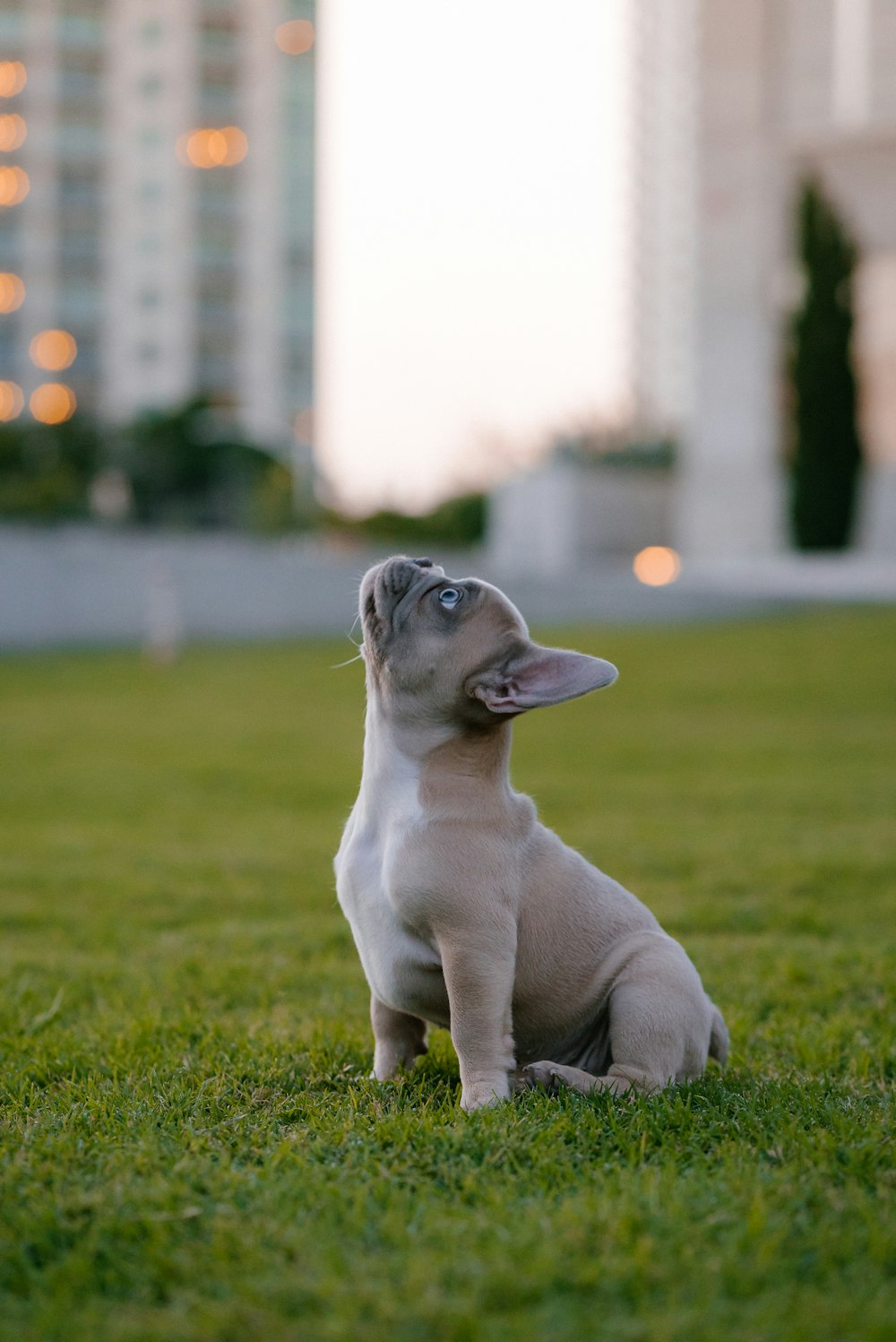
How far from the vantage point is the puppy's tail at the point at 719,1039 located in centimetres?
323

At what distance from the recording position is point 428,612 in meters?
2.85

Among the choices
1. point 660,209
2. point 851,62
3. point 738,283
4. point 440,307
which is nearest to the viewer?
point 851,62

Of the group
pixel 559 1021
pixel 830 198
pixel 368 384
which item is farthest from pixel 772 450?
pixel 368 384

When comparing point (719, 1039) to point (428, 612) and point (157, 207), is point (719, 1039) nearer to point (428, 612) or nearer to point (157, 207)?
point (428, 612)

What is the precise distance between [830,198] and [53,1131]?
1161 inches

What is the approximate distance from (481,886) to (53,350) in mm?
67275

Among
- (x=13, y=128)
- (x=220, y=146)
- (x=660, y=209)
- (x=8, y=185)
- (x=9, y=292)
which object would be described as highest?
(x=13, y=128)

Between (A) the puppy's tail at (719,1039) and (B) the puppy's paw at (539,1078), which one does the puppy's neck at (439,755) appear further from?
(A) the puppy's tail at (719,1039)

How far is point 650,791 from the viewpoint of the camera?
921cm

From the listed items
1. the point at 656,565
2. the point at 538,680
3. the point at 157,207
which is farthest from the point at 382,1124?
the point at 157,207

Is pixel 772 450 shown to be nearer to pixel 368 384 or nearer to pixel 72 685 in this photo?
pixel 72 685

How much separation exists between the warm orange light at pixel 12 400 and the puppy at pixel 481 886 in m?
66.5

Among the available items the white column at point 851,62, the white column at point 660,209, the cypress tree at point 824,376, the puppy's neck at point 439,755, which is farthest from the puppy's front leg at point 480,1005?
the white column at point 660,209

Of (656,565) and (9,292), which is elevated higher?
(9,292)
